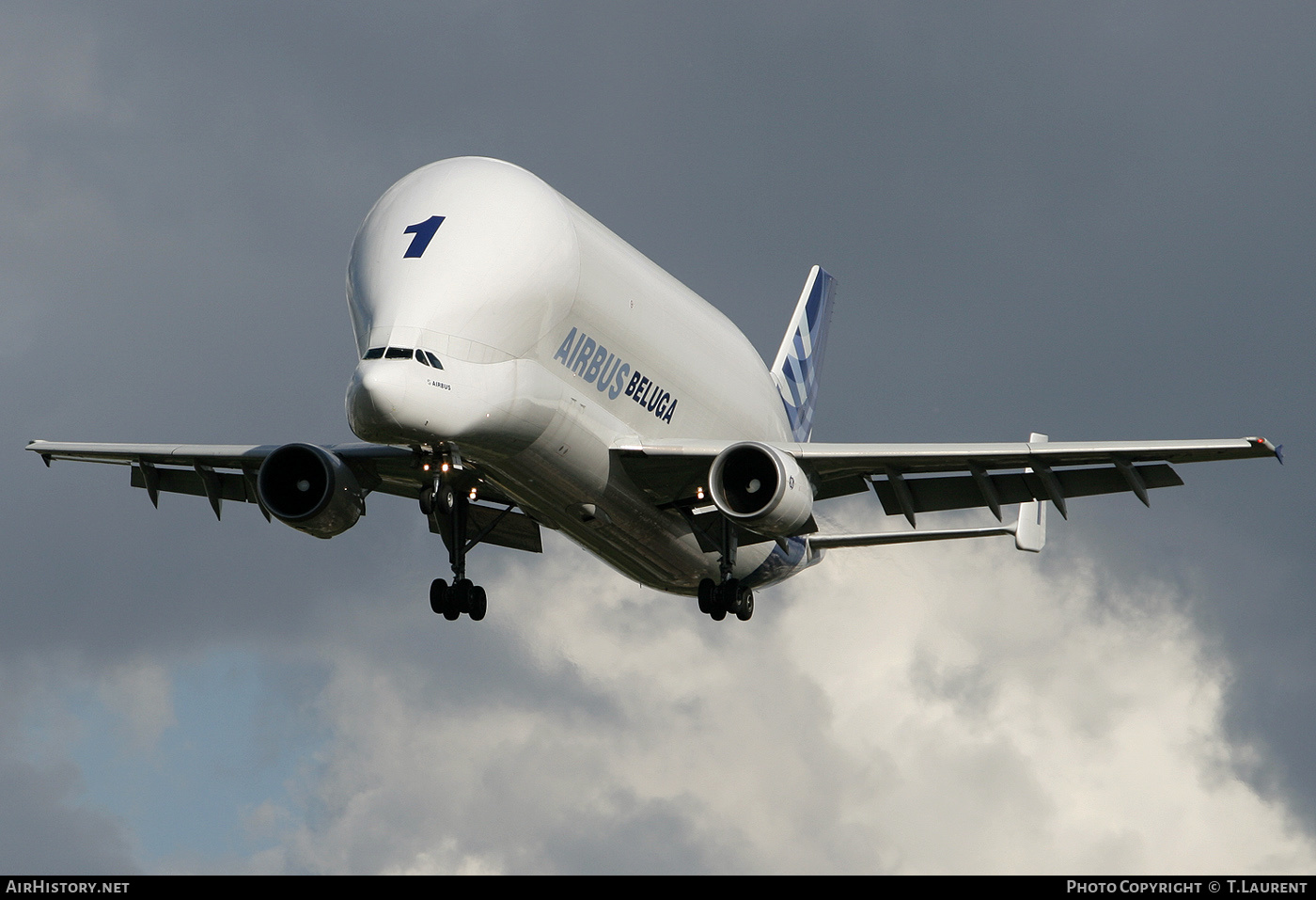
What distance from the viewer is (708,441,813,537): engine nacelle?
31.3 m

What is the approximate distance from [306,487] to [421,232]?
22.6ft

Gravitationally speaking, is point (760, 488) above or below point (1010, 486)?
below

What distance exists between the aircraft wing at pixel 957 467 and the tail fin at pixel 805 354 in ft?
27.5

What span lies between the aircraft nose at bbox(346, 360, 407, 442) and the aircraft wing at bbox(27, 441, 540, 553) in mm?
4461

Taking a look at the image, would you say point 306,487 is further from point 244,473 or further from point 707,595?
point 707,595

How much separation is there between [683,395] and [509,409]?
582 cm

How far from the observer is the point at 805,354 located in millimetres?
47719

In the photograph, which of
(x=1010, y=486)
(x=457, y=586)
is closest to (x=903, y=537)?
(x=1010, y=486)

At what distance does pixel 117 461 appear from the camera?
38.0 metres

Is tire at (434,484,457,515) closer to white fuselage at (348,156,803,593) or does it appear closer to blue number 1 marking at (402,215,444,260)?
white fuselage at (348,156,803,593)

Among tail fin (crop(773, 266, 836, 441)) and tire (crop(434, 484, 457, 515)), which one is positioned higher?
tail fin (crop(773, 266, 836, 441))

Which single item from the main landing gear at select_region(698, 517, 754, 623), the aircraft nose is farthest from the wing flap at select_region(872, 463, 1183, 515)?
the aircraft nose

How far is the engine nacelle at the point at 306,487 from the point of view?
33.3 meters
